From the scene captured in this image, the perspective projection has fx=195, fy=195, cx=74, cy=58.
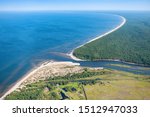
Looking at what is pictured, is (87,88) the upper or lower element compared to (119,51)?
lower

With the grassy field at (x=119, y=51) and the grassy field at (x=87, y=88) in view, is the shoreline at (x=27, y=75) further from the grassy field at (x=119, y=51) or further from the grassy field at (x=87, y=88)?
the grassy field at (x=119, y=51)

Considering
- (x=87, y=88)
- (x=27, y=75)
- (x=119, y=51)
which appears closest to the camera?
(x=87, y=88)

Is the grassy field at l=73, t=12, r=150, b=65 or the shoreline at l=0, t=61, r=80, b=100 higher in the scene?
the grassy field at l=73, t=12, r=150, b=65

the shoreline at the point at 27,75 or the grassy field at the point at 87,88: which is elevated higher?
the grassy field at the point at 87,88

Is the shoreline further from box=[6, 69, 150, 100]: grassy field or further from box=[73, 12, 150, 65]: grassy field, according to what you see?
box=[73, 12, 150, 65]: grassy field

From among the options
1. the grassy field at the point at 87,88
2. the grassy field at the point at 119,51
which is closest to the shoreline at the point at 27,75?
the grassy field at the point at 87,88

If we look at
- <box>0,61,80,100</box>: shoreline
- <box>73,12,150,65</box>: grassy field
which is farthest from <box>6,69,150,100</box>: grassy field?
<box>73,12,150,65</box>: grassy field

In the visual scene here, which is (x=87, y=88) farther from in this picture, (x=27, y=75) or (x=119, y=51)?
(x=119, y=51)

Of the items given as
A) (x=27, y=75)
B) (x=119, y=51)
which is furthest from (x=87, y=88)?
(x=119, y=51)

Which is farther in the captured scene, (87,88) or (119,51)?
(119,51)
